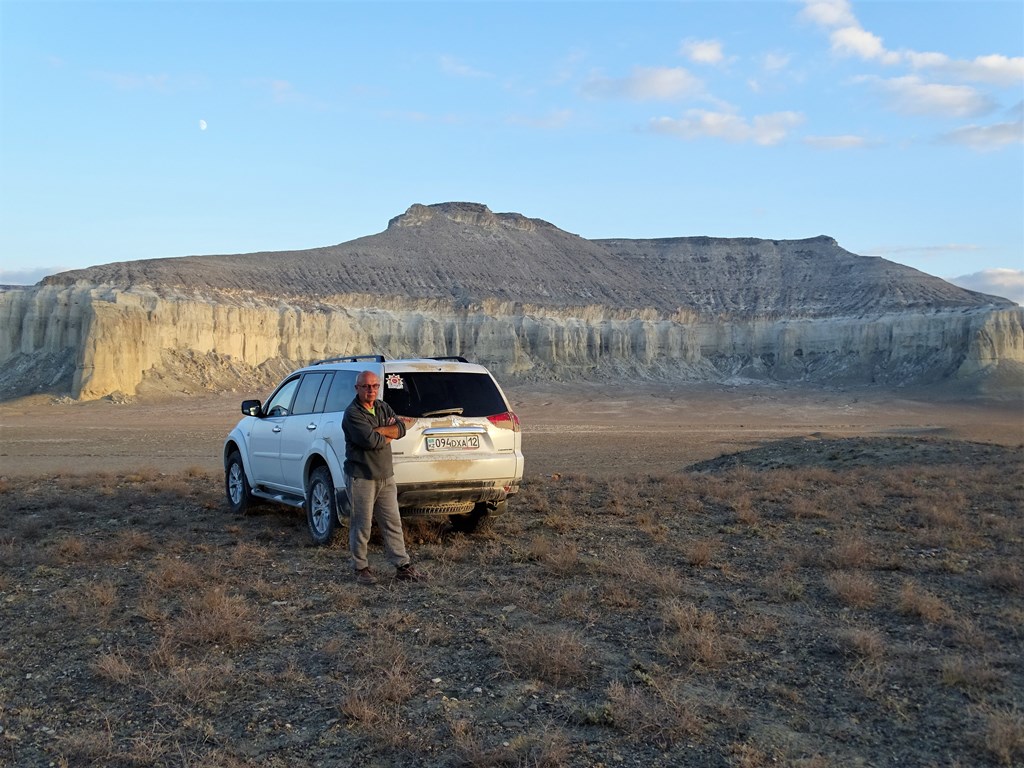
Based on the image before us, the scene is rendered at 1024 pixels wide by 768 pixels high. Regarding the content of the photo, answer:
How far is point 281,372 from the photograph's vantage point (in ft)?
202

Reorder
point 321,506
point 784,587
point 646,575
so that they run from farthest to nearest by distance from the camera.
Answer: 1. point 321,506
2. point 646,575
3. point 784,587

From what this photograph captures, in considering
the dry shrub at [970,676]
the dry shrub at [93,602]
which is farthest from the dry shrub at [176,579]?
the dry shrub at [970,676]

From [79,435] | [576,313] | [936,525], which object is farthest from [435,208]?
[936,525]

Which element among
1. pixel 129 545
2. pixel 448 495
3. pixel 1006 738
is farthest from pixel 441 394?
pixel 1006 738

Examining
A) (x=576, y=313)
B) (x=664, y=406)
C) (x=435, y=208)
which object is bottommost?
(x=664, y=406)

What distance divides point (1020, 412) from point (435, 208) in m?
72.1

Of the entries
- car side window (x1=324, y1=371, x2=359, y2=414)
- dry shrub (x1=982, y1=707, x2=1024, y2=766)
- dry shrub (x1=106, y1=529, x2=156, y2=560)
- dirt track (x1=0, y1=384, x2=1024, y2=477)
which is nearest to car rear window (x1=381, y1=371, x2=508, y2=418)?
car side window (x1=324, y1=371, x2=359, y2=414)

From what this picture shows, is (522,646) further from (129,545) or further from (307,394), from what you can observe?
(307,394)

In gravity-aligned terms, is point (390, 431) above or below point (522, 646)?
above

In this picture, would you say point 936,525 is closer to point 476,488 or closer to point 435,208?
point 476,488

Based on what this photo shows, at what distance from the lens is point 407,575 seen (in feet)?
22.4

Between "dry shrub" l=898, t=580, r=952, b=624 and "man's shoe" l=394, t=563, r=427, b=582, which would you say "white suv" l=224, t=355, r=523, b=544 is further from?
"dry shrub" l=898, t=580, r=952, b=624

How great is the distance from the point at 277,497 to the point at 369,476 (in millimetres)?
2928

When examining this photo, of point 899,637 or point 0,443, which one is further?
point 0,443
